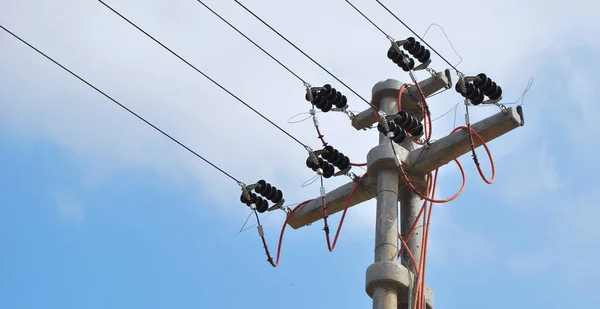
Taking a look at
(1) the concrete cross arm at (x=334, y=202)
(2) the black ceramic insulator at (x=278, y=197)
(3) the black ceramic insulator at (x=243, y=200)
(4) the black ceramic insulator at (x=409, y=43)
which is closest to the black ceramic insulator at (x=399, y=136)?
(1) the concrete cross arm at (x=334, y=202)

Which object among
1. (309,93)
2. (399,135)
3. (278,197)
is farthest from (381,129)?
(278,197)

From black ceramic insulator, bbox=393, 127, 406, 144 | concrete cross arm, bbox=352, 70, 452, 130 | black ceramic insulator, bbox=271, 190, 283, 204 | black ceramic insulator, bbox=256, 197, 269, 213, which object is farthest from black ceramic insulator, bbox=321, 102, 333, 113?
black ceramic insulator, bbox=256, 197, 269, 213

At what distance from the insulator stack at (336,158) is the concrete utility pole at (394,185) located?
0.26m

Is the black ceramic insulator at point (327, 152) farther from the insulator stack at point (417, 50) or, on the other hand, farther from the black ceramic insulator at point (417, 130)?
the insulator stack at point (417, 50)

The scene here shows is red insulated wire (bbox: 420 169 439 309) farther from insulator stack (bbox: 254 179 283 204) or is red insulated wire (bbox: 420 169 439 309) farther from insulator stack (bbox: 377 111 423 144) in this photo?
insulator stack (bbox: 254 179 283 204)

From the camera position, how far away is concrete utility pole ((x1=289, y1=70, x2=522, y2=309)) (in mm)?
10125

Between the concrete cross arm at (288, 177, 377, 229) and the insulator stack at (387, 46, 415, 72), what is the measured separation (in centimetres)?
142

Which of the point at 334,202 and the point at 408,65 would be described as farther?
the point at 408,65

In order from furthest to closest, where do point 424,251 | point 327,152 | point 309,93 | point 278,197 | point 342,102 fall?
point 278,197, point 342,102, point 309,93, point 327,152, point 424,251

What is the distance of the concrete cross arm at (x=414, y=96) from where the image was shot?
38.9 ft

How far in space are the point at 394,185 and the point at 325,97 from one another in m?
1.51

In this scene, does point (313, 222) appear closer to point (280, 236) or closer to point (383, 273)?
point (280, 236)

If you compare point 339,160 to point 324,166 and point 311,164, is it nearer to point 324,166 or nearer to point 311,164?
point 324,166

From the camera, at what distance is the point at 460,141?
1091 cm
